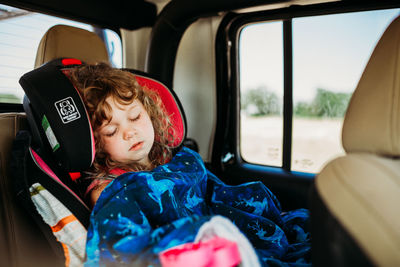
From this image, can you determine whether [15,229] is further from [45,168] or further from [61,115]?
[61,115]

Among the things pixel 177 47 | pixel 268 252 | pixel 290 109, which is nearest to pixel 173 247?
pixel 268 252

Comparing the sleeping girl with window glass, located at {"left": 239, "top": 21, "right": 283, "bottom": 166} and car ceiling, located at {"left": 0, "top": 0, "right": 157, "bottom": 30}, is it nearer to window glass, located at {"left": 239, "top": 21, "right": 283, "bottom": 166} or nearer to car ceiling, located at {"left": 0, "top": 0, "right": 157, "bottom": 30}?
window glass, located at {"left": 239, "top": 21, "right": 283, "bottom": 166}

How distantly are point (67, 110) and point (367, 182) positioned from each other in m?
0.87

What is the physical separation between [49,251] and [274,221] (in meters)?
0.96

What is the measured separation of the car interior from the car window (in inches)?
1.4

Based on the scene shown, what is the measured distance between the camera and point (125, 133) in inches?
46.3

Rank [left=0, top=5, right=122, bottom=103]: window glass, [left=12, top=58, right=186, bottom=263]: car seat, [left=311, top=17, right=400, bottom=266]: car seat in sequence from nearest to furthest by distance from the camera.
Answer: [left=311, top=17, right=400, bottom=266]: car seat → [left=12, top=58, right=186, bottom=263]: car seat → [left=0, top=5, right=122, bottom=103]: window glass

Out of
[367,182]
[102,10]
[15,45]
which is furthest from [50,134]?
[102,10]

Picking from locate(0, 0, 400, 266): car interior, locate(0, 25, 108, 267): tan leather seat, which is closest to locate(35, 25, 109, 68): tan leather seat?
locate(0, 0, 400, 266): car interior

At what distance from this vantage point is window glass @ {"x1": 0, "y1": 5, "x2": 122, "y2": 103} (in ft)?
5.94

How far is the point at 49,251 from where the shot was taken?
3.68 ft

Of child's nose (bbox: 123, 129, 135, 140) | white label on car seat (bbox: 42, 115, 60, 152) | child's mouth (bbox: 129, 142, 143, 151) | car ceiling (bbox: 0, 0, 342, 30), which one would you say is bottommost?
child's mouth (bbox: 129, 142, 143, 151)

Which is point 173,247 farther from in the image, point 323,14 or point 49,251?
point 323,14

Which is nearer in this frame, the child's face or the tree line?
the child's face
